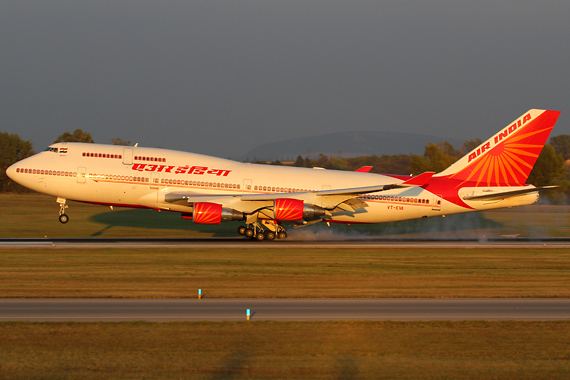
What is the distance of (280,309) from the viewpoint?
50.5ft

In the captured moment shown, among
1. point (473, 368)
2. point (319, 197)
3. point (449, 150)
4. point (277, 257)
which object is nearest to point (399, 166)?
point (449, 150)

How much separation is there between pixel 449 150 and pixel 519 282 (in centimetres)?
9777

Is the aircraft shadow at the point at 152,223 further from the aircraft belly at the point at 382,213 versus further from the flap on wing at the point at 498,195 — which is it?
the flap on wing at the point at 498,195

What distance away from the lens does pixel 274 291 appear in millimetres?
18016

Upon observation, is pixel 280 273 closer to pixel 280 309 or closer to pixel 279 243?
pixel 280 309

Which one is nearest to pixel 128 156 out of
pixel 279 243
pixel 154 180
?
pixel 154 180

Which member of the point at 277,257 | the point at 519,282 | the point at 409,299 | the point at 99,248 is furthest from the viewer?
the point at 99,248

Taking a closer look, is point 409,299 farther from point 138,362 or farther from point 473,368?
point 138,362

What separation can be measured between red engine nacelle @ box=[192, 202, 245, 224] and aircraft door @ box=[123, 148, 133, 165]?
569 centimetres

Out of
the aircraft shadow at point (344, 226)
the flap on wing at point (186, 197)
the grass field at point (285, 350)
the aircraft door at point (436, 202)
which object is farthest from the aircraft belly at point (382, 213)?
the grass field at point (285, 350)

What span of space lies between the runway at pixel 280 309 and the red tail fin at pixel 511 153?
→ 18771 mm

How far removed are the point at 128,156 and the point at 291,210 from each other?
11.5m

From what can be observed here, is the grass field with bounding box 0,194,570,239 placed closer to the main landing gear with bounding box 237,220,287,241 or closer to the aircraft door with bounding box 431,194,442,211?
the main landing gear with bounding box 237,220,287,241

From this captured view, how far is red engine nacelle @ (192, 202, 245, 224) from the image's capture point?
3017cm
